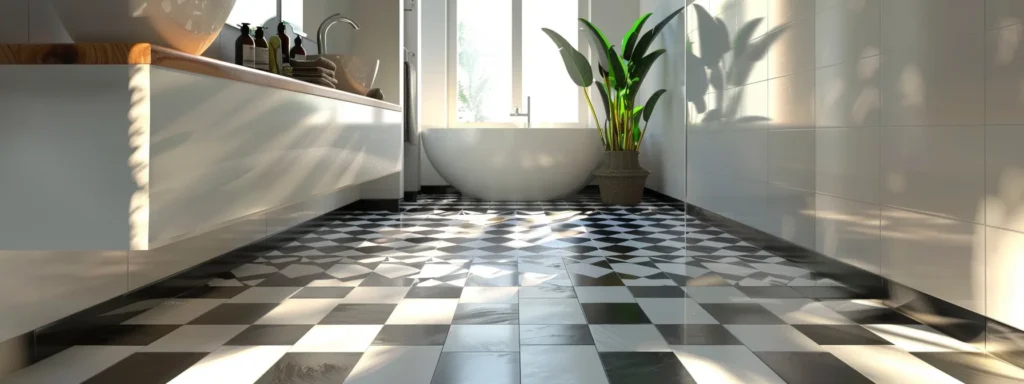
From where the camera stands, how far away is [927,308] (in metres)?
1.76

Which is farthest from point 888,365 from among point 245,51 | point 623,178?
point 623,178

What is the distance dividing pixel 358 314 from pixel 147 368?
56cm

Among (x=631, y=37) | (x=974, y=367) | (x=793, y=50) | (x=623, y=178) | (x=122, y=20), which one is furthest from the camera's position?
(x=623, y=178)

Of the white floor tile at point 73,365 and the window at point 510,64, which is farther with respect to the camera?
the window at point 510,64

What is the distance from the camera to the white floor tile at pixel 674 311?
1.82 metres

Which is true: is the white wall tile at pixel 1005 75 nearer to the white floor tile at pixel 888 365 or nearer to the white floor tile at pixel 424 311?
the white floor tile at pixel 888 365

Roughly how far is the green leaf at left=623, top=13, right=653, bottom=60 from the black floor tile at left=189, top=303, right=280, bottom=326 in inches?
133

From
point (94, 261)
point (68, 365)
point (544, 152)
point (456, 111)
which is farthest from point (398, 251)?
point (456, 111)

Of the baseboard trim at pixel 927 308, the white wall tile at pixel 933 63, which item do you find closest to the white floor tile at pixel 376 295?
the baseboard trim at pixel 927 308

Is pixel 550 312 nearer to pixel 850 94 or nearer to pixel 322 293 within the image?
pixel 322 293

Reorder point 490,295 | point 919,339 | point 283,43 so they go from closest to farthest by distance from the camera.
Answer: point 919,339 → point 490,295 → point 283,43

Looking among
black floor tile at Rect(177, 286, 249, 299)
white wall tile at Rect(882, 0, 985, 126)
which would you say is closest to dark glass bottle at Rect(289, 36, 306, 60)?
black floor tile at Rect(177, 286, 249, 299)

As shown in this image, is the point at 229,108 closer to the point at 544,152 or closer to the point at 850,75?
the point at 850,75

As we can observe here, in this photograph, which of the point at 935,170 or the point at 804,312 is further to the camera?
the point at 804,312
